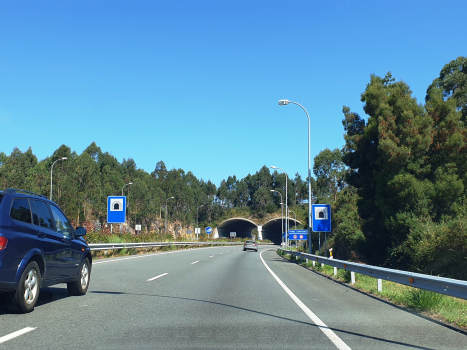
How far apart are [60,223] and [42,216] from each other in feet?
2.89

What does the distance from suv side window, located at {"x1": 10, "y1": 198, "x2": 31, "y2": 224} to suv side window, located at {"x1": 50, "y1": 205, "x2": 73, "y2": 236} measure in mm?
1122

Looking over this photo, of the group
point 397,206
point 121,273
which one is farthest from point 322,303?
point 397,206

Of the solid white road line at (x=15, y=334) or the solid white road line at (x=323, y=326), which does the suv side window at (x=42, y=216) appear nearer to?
the solid white road line at (x=15, y=334)

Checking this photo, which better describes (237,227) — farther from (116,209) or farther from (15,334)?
(15,334)

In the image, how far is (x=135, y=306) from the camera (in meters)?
8.43

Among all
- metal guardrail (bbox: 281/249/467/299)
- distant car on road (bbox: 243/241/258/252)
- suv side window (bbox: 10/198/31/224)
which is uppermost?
suv side window (bbox: 10/198/31/224)

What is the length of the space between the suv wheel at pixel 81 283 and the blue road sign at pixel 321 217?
1681 cm

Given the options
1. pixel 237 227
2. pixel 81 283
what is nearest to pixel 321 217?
pixel 81 283

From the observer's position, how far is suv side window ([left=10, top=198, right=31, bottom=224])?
701 cm

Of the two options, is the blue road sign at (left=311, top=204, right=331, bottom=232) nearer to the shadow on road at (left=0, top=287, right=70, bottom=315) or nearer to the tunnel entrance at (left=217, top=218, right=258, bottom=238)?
the shadow on road at (left=0, top=287, right=70, bottom=315)

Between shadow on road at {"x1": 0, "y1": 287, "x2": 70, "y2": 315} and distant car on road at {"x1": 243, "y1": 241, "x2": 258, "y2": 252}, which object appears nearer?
shadow on road at {"x1": 0, "y1": 287, "x2": 70, "y2": 315}

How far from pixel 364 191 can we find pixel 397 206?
20.2 feet

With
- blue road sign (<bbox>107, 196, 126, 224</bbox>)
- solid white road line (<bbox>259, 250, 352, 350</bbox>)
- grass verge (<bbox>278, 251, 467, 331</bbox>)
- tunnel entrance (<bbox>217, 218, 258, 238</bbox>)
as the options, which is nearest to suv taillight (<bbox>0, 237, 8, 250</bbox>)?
solid white road line (<bbox>259, 250, 352, 350</bbox>)

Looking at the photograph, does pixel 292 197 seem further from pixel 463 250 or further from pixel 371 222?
pixel 463 250
